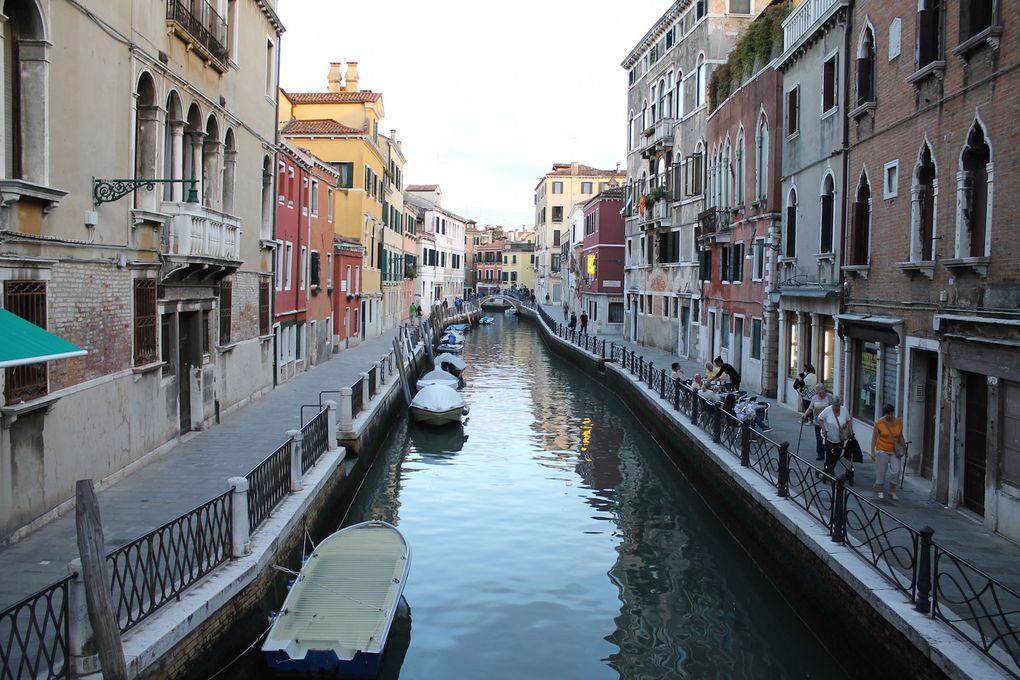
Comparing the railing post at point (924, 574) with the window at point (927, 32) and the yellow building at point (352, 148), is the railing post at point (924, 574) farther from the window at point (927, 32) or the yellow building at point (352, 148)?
the yellow building at point (352, 148)

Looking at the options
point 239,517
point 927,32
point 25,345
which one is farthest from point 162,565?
point 927,32

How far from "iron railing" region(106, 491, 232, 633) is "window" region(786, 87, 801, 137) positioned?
1558 centimetres

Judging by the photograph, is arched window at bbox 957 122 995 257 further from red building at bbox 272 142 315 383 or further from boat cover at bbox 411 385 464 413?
red building at bbox 272 142 315 383

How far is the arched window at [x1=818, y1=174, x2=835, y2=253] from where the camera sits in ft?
57.4

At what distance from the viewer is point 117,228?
460 inches

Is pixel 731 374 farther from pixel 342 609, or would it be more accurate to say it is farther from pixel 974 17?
pixel 342 609

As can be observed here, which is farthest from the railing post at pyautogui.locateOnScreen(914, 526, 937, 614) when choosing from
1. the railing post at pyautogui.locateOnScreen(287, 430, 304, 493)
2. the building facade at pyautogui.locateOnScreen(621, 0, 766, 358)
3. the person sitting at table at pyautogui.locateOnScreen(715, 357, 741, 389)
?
the building facade at pyautogui.locateOnScreen(621, 0, 766, 358)

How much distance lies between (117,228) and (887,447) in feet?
33.7

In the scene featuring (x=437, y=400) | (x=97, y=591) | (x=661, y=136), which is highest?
(x=661, y=136)

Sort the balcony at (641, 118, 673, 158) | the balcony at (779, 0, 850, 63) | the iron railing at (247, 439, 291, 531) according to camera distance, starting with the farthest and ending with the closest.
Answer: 1. the balcony at (641, 118, 673, 158)
2. the balcony at (779, 0, 850, 63)
3. the iron railing at (247, 439, 291, 531)

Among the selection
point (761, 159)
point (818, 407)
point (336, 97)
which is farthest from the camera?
point (336, 97)

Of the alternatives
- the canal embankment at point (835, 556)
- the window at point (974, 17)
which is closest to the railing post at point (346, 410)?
the canal embankment at point (835, 556)

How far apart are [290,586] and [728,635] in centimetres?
482

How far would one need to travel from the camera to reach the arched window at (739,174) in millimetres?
24406
